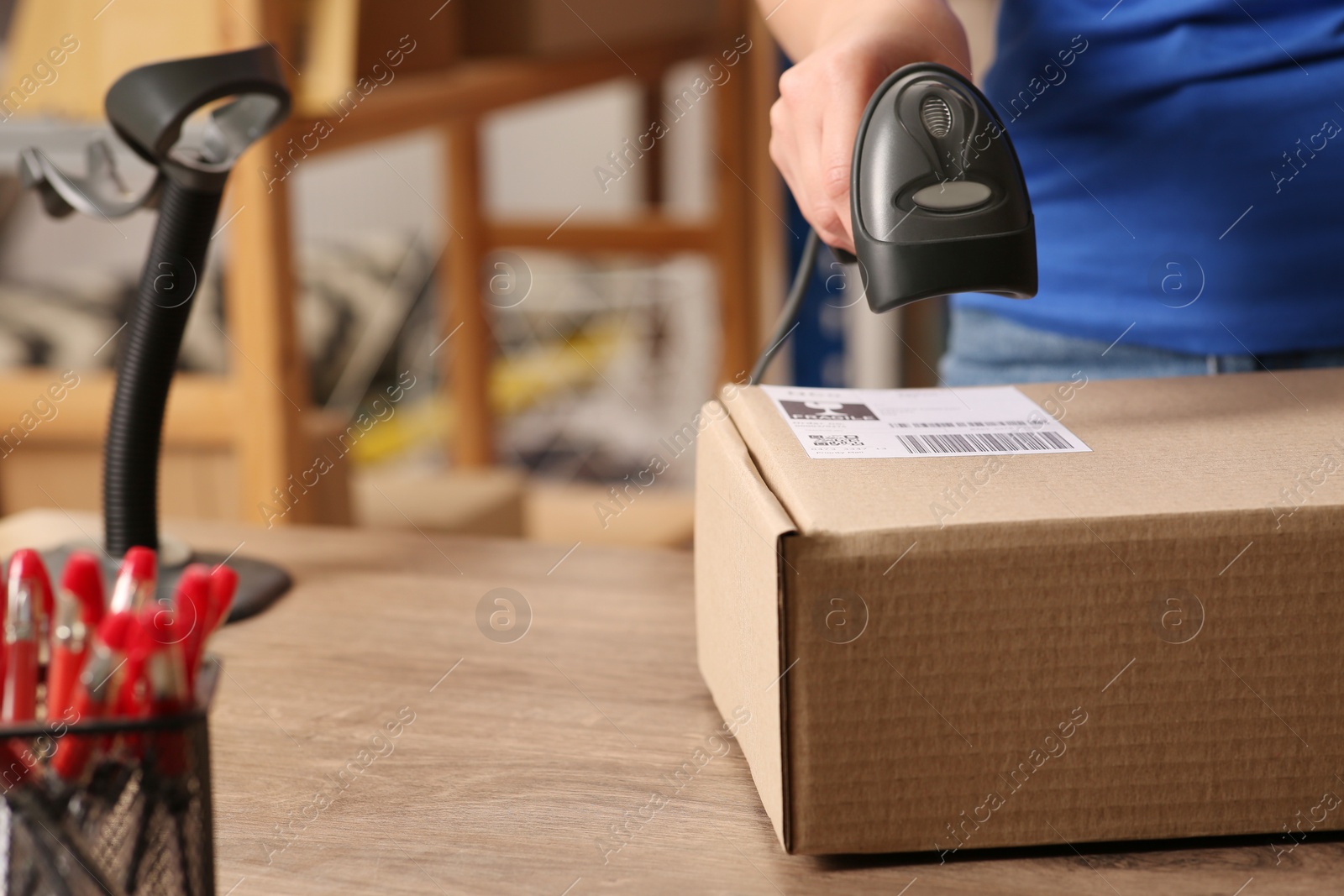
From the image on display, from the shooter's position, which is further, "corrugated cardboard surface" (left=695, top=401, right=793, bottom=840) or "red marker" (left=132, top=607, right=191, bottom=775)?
"corrugated cardboard surface" (left=695, top=401, right=793, bottom=840)

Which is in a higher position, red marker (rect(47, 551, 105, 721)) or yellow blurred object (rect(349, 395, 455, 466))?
red marker (rect(47, 551, 105, 721))

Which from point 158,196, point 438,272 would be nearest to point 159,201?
point 158,196

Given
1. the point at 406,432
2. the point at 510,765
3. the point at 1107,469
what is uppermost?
the point at 1107,469

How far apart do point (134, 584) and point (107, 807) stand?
7cm

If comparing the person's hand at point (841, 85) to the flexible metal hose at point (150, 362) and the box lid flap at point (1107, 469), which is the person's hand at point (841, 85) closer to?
the box lid flap at point (1107, 469)

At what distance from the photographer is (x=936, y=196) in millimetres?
531

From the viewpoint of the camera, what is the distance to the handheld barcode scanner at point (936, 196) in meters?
0.53

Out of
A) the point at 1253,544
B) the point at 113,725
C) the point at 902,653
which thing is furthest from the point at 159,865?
the point at 1253,544

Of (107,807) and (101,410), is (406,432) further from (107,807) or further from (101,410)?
(107,807)

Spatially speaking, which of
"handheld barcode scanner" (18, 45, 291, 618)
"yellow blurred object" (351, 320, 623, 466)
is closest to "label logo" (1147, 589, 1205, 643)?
"handheld barcode scanner" (18, 45, 291, 618)

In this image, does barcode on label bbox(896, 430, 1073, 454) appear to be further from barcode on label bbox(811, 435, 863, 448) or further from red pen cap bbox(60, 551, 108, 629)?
red pen cap bbox(60, 551, 108, 629)

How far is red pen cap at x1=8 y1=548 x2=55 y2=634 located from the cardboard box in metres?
0.25

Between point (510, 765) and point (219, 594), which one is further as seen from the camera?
point (510, 765)

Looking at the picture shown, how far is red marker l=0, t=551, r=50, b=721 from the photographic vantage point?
38cm
